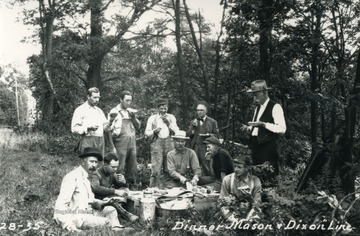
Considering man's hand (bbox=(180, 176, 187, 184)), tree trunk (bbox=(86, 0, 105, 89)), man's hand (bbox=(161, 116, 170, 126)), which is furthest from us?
tree trunk (bbox=(86, 0, 105, 89))

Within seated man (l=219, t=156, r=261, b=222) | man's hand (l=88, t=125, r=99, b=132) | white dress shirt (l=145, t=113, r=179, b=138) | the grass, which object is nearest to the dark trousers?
the grass

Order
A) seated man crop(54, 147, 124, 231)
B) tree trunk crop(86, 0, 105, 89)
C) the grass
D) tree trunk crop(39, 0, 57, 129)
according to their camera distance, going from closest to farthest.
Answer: the grass
seated man crop(54, 147, 124, 231)
tree trunk crop(39, 0, 57, 129)
tree trunk crop(86, 0, 105, 89)

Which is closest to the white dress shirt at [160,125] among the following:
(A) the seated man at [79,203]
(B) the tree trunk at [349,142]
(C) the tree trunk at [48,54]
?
(A) the seated man at [79,203]

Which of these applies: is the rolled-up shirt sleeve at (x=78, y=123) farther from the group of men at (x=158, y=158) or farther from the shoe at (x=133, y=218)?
the shoe at (x=133, y=218)

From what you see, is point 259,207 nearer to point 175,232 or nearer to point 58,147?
point 175,232

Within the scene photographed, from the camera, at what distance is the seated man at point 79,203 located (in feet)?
16.8

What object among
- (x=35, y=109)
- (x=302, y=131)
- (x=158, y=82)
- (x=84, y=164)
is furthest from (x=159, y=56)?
(x=84, y=164)

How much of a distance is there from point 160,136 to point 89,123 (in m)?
1.54

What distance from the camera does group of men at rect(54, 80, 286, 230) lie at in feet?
17.3

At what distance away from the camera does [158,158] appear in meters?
8.06

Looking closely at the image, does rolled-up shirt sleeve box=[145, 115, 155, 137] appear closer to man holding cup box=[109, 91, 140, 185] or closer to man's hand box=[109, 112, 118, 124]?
man holding cup box=[109, 91, 140, 185]

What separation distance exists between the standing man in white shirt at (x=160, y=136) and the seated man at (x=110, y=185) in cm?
121

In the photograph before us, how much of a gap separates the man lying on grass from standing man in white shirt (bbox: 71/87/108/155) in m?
1.77

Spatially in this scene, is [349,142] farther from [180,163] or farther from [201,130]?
[201,130]
